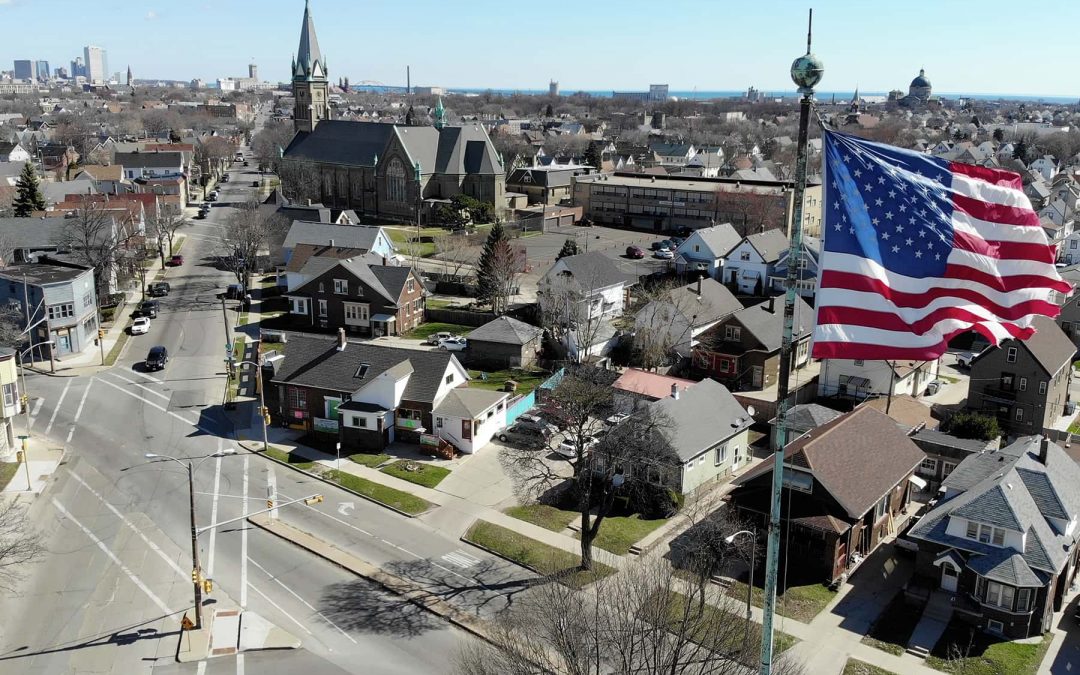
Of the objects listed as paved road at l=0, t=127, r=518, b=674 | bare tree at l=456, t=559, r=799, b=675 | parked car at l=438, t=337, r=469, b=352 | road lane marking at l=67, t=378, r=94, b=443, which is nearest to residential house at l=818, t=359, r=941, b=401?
parked car at l=438, t=337, r=469, b=352

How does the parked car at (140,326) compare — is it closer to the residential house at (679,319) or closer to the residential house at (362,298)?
the residential house at (362,298)

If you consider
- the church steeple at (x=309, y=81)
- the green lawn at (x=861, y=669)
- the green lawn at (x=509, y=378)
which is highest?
the church steeple at (x=309, y=81)

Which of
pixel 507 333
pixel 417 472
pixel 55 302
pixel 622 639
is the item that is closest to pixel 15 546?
pixel 417 472

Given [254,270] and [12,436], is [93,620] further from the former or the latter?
[254,270]

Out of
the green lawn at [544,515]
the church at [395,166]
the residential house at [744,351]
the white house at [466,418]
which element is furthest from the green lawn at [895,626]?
the church at [395,166]

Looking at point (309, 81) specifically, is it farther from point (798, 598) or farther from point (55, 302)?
point (798, 598)

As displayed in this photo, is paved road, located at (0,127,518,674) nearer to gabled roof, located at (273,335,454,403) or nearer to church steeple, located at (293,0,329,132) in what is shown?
gabled roof, located at (273,335,454,403)
